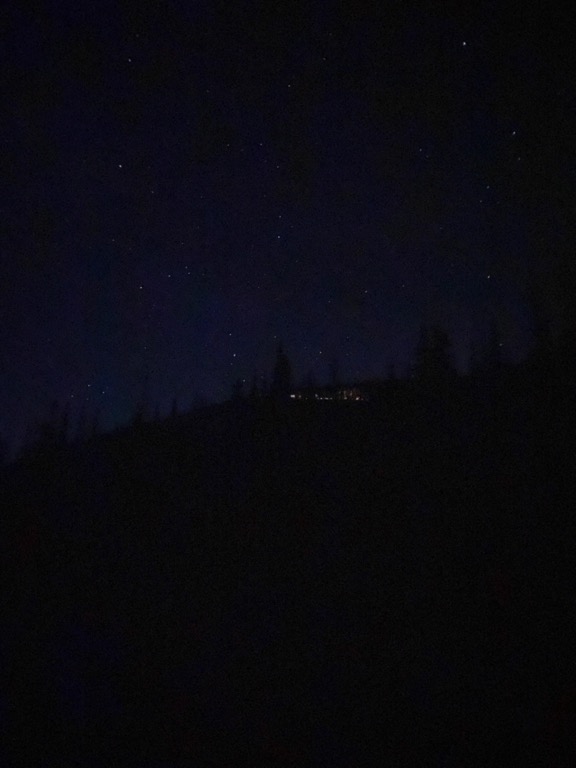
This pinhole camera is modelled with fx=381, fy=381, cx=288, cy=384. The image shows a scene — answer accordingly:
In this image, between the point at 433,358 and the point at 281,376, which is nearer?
the point at 433,358

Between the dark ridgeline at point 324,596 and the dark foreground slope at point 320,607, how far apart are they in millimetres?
82

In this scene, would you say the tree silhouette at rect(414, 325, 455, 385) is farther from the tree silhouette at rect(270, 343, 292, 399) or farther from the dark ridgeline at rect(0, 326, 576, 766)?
the tree silhouette at rect(270, 343, 292, 399)

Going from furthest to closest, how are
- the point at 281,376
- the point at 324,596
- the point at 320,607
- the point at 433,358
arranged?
the point at 281,376
the point at 433,358
the point at 324,596
the point at 320,607

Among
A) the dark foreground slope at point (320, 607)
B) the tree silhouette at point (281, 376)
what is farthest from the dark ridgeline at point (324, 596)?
the tree silhouette at point (281, 376)

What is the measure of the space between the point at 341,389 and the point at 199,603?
1110 inches

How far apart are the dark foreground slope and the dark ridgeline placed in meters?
0.08

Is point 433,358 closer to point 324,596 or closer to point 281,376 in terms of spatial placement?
point 281,376

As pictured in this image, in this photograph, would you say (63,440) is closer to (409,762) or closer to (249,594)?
(249,594)

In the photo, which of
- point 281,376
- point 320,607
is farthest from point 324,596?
point 281,376

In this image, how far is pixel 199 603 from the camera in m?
19.3

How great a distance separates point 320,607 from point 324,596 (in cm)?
59

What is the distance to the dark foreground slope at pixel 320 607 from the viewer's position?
12914 mm

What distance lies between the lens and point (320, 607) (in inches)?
675

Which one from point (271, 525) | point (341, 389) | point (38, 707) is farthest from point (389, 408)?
point (38, 707)
